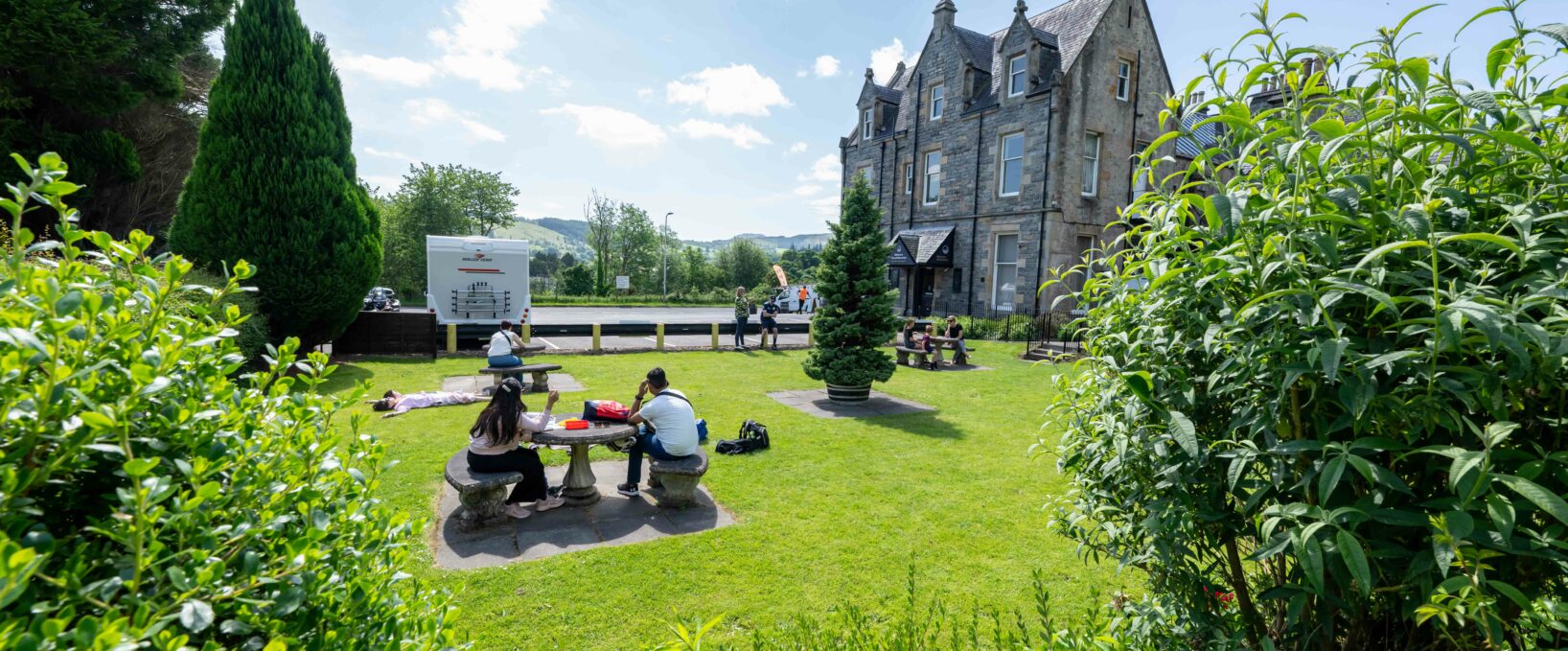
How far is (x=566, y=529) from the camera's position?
5953 millimetres

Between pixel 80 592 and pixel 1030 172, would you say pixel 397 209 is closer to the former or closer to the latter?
pixel 1030 172

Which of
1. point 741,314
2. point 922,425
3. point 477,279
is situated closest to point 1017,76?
point 741,314

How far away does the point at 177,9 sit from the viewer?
15961 mm

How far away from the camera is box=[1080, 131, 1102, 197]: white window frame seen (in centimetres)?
2350

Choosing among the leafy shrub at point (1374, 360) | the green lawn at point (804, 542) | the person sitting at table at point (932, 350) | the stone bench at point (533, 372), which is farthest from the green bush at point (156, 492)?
the person sitting at table at point (932, 350)

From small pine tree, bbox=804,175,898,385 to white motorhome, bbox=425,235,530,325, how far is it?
9.84 m

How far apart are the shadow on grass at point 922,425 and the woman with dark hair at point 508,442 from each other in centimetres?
550

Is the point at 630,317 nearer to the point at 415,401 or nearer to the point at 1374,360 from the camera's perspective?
the point at 415,401

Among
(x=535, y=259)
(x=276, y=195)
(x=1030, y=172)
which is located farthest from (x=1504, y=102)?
(x=535, y=259)

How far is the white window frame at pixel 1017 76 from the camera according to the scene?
2347 centimetres

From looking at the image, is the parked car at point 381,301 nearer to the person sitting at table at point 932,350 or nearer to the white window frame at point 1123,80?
the person sitting at table at point 932,350

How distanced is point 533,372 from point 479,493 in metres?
7.12

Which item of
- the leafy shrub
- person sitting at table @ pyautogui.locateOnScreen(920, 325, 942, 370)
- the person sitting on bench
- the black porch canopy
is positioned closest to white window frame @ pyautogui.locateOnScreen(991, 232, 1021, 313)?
the black porch canopy

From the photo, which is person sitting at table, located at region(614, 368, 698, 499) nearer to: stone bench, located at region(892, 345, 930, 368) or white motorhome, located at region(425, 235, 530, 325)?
stone bench, located at region(892, 345, 930, 368)
